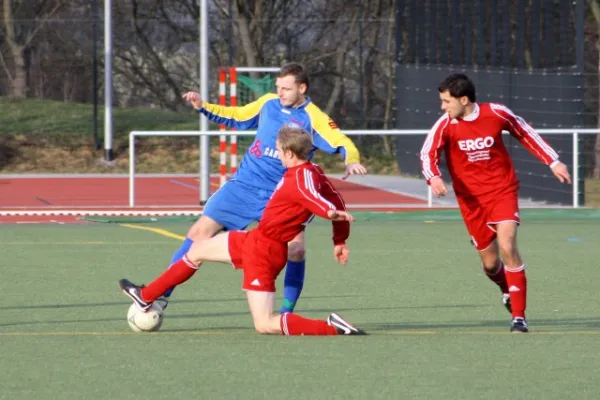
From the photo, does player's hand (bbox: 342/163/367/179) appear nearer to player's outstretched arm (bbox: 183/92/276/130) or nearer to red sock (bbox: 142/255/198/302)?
player's outstretched arm (bbox: 183/92/276/130)

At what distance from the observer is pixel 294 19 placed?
3002 cm

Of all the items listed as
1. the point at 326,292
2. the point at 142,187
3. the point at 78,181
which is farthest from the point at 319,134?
the point at 78,181

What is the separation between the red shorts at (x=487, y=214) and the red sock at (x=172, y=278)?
1.76 metres

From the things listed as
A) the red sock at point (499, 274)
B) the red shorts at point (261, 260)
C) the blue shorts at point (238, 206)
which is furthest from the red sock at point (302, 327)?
the red sock at point (499, 274)

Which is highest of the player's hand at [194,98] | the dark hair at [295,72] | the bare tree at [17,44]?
the bare tree at [17,44]

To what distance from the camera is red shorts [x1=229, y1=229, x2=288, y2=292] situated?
7953 mm

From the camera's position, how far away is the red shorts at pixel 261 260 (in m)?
7.95

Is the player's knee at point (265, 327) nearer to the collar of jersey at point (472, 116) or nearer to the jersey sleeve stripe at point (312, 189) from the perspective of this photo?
the jersey sleeve stripe at point (312, 189)

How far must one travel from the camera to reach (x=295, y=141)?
25.9ft

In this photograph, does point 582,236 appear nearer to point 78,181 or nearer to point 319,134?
point 319,134

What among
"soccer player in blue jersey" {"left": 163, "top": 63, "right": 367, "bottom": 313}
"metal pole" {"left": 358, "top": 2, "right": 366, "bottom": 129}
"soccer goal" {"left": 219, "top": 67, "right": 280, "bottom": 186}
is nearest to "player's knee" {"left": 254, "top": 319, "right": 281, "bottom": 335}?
"soccer player in blue jersey" {"left": 163, "top": 63, "right": 367, "bottom": 313}

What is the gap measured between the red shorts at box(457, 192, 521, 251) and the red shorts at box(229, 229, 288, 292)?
136 cm

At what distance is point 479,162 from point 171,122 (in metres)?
22.2

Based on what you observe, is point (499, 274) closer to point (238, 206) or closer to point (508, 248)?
point (508, 248)
